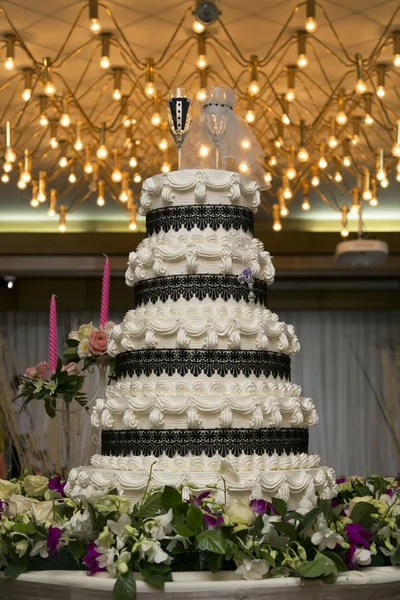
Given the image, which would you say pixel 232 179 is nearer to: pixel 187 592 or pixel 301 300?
pixel 187 592

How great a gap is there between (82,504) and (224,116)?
140 cm

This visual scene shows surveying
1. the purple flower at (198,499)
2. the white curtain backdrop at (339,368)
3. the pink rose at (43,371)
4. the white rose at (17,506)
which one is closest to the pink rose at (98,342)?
the pink rose at (43,371)

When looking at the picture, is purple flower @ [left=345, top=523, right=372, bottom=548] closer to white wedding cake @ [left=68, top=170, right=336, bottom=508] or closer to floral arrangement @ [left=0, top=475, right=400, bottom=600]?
floral arrangement @ [left=0, top=475, right=400, bottom=600]

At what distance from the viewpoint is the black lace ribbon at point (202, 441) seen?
297cm

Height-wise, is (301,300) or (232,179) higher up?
(301,300)

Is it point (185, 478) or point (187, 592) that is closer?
point (187, 592)

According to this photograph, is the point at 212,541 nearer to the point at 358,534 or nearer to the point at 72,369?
the point at 358,534

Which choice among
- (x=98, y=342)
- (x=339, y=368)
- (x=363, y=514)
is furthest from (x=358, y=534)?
(x=339, y=368)

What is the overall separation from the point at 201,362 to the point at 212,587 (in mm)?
751

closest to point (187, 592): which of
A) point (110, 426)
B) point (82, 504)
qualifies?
point (82, 504)

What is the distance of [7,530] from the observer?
9.03 feet

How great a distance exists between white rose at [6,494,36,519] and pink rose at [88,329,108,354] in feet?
2.86

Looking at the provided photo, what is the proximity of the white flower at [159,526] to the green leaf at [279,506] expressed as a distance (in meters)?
0.28

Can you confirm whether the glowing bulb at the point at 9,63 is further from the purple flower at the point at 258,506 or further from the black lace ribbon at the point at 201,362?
the purple flower at the point at 258,506
